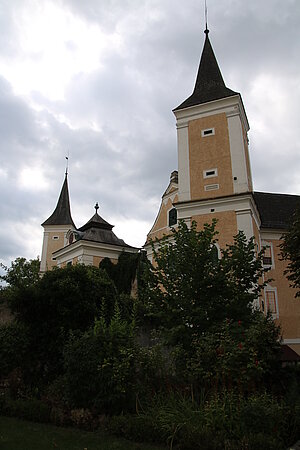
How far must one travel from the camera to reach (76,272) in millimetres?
13805

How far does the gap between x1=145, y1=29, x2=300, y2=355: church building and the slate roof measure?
8.77m

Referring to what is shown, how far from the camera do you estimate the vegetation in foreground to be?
25.2ft

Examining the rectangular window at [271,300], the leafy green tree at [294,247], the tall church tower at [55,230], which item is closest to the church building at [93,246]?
the tall church tower at [55,230]

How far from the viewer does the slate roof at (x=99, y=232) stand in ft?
112

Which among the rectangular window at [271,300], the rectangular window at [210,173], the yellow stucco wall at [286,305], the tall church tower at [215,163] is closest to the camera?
the tall church tower at [215,163]

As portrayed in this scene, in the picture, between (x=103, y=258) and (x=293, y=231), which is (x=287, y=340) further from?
(x=103, y=258)

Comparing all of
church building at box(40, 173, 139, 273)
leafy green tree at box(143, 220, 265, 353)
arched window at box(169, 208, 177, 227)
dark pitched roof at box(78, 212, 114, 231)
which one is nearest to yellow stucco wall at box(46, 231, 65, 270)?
church building at box(40, 173, 139, 273)

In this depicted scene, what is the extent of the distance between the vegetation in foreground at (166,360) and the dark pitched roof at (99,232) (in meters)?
19.2

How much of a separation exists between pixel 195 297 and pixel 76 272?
4323mm

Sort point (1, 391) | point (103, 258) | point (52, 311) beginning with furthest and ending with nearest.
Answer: point (103, 258), point (52, 311), point (1, 391)

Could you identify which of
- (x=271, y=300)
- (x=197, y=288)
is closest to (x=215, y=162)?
(x=271, y=300)

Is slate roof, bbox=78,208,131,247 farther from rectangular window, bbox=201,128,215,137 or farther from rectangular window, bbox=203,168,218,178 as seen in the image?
rectangular window, bbox=201,128,215,137

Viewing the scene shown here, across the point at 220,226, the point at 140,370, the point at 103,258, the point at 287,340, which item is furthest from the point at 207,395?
the point at 103,258

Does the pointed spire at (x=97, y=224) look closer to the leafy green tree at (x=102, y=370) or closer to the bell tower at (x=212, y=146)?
the bell tower at (x=212, y=146)
